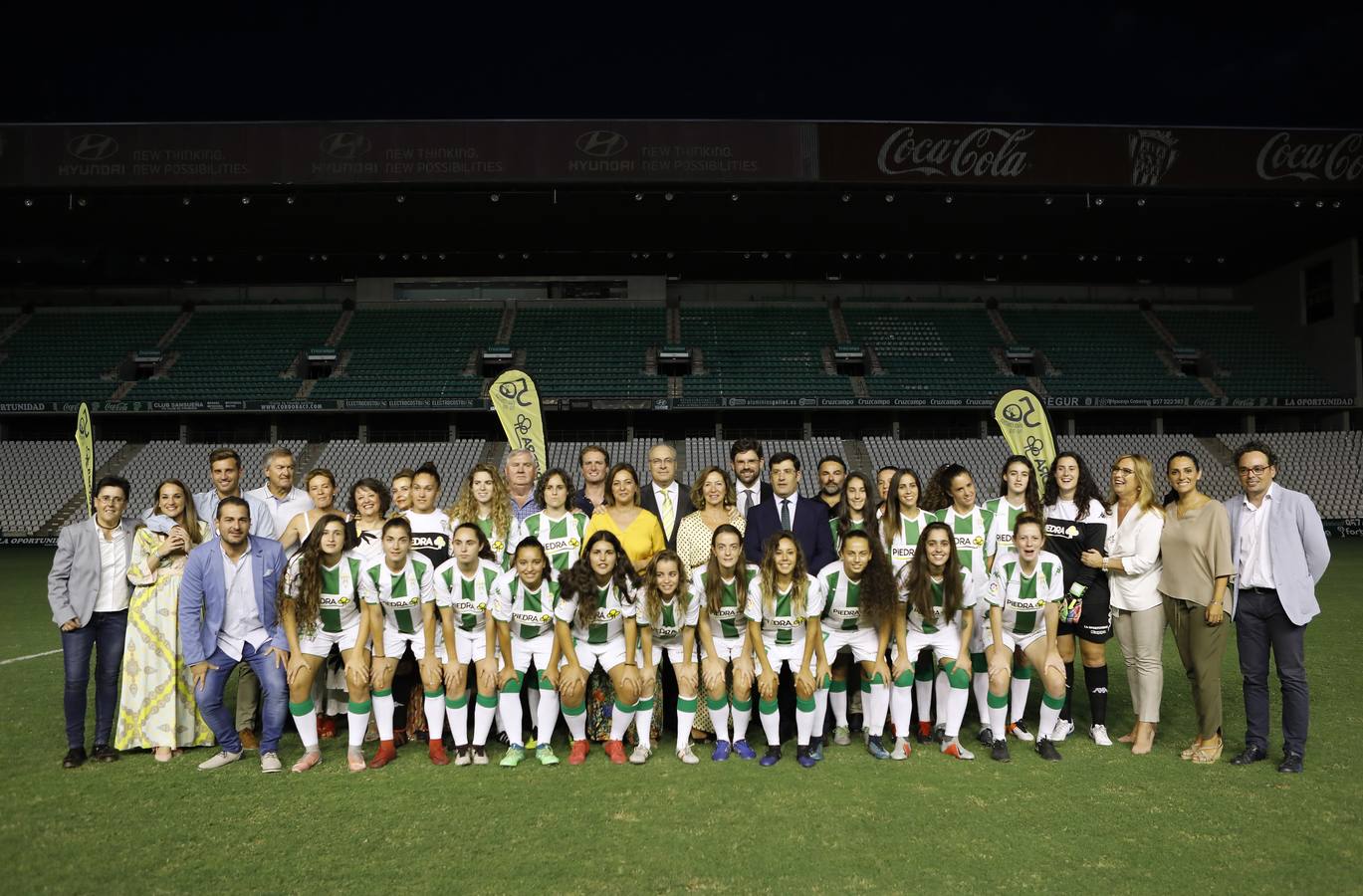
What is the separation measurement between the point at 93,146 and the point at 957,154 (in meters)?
22.0

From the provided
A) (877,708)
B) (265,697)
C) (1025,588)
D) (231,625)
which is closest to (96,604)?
(231,625)

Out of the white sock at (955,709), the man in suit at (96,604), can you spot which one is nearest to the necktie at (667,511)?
the white sock at (955,709)

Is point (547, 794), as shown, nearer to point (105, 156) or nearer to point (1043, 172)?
point (1043, 172)

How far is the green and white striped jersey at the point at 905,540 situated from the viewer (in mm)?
5480

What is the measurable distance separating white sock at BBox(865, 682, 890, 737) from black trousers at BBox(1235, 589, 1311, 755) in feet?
6.83

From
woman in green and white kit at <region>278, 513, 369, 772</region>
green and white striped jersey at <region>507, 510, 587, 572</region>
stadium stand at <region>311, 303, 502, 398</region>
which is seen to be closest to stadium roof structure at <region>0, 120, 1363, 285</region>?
stadium stand at <region>311, 303, 502, 398</region>

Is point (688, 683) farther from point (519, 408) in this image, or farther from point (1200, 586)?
point (519, 408)

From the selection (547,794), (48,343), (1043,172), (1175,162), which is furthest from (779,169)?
(48,343)

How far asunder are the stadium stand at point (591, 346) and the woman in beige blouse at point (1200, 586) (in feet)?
64.6

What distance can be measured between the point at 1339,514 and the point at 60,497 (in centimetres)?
3439

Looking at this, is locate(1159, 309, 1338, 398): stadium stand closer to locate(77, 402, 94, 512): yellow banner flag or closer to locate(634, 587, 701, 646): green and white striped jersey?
locate(634, 587, 701, 646): green and white striped jersey

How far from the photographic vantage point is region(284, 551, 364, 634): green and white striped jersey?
16.6ft

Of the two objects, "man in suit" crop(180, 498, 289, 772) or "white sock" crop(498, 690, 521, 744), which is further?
"white sock" crop(498, 690, 521, 744)

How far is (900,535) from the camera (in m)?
5.54
